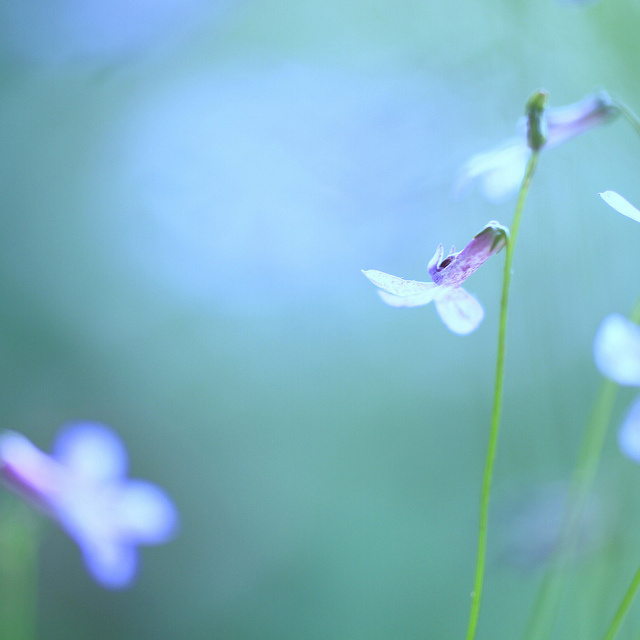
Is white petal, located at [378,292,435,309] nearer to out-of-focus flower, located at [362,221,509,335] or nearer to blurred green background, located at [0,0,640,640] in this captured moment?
out-of-focus flower, located at [362,221,509,335]

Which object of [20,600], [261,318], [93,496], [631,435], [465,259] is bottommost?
[631,435]

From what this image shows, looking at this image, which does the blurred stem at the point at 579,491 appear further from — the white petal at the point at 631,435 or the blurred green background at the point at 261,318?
the blurred green background at the point at 261,318

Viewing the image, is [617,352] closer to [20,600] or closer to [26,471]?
[26,471]

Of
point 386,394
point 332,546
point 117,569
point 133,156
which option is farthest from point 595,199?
point 117,569

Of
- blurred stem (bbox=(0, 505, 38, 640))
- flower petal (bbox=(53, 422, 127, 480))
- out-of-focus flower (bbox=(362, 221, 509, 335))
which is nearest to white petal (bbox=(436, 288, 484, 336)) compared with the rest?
out-of-focus flower (bbox=(362, 221, 509, 335))

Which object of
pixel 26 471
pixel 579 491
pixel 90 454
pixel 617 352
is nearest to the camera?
pixel 617 352

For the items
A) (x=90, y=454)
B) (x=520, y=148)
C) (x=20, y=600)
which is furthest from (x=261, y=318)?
(x=520, y=148)

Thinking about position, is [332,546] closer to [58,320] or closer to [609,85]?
[58,320]

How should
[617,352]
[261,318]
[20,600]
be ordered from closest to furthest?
[617,352] < [20,600] < [261,318]
